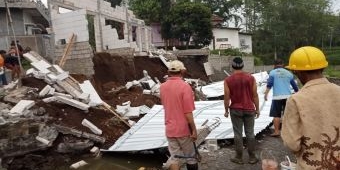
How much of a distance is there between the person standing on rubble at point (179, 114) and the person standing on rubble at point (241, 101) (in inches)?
53.3

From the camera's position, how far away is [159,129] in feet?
30.6

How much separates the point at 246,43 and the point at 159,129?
37.2 m

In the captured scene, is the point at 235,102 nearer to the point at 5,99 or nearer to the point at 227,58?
the point at 5,99

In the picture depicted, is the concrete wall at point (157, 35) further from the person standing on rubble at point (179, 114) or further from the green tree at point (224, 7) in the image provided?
the person standing on rubble at point (179, 114)

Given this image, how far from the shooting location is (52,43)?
1516 cm

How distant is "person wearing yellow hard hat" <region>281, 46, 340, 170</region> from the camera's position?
9.24 feet

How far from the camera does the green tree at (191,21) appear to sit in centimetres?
3459

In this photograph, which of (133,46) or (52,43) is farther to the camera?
(133,46)

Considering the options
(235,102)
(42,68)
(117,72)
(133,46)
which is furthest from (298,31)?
(235,102)

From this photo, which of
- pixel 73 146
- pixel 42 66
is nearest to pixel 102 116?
pixel 73 146

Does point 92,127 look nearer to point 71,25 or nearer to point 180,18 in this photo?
point 71,25

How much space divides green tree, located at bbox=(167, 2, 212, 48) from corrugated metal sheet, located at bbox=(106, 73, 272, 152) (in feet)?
79.0

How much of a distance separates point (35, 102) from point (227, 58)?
1911 cm

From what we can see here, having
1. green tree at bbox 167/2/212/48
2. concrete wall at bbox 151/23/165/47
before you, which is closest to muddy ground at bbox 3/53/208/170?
green tree at bbox 167/2/212/48
